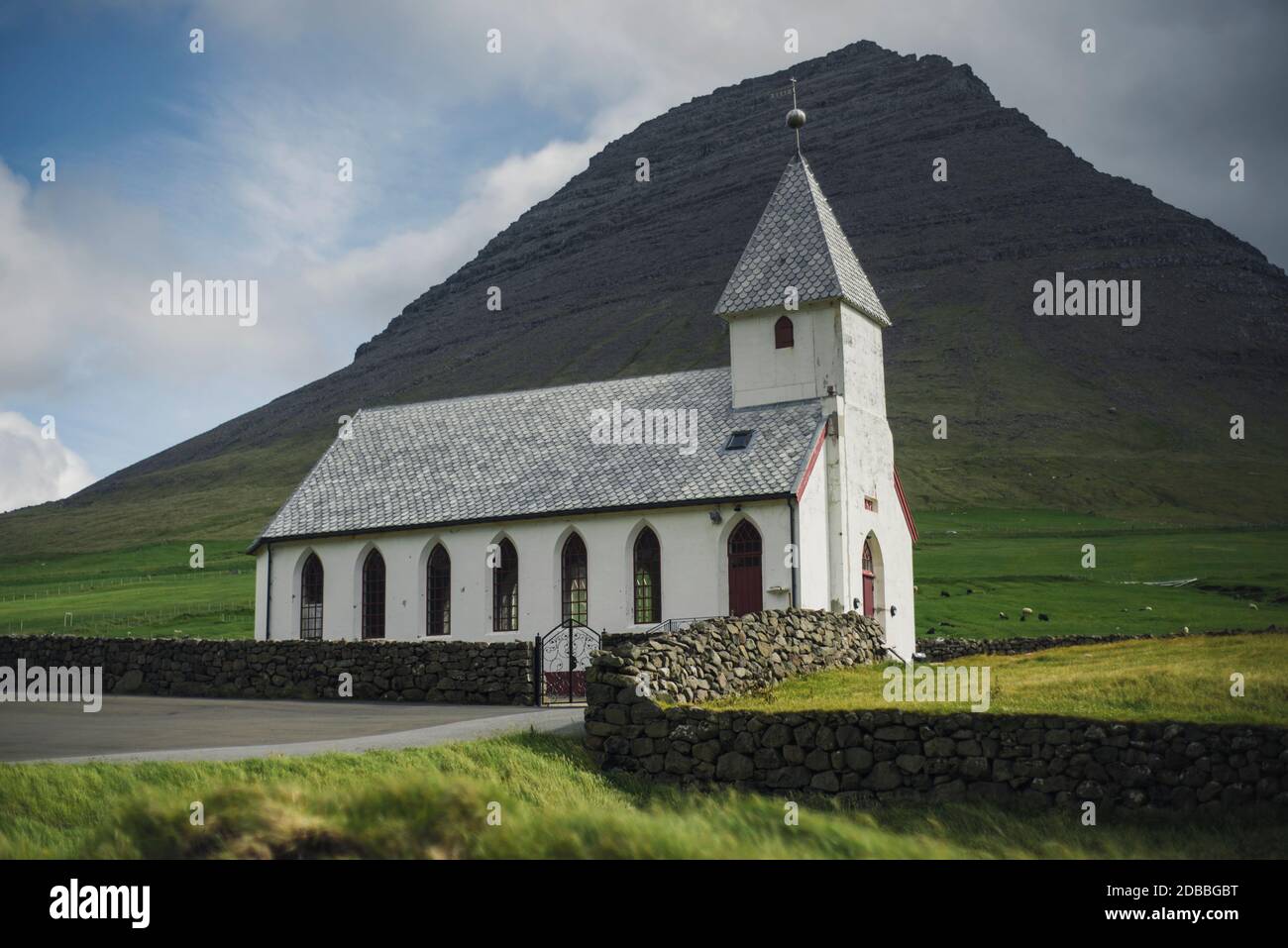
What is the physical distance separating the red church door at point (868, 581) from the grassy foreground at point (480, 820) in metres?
19.9

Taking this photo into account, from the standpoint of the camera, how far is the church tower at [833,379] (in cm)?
3591

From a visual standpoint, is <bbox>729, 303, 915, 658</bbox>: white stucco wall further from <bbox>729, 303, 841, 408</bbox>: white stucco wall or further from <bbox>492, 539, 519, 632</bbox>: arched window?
<bbox>492, 539, 519, 632</bbox>: arched window

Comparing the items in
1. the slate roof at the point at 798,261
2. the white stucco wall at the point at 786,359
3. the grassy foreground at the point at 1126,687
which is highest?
the slate roof at the point at 798,261

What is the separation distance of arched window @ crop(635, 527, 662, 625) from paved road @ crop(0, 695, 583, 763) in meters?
8.41

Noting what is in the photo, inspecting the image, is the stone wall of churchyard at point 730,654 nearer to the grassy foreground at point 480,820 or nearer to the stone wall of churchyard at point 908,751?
the stone wall of churchyard at point 908,751

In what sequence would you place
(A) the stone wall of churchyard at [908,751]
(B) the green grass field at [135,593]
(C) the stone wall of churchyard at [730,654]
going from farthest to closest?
(B) the green grass field at [135,593] → (C) the stone wall of churchyard at [730,654] → (A) the stone wall of churchyard at [908,751]

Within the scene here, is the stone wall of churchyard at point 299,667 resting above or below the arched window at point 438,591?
below

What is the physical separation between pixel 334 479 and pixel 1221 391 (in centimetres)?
15291

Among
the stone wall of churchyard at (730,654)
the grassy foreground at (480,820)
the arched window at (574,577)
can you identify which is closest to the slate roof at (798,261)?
the arched window at (574,577)

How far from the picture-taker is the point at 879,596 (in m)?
38.0

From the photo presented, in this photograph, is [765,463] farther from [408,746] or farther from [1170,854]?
[1170,854]

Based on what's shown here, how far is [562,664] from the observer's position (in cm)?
3306
